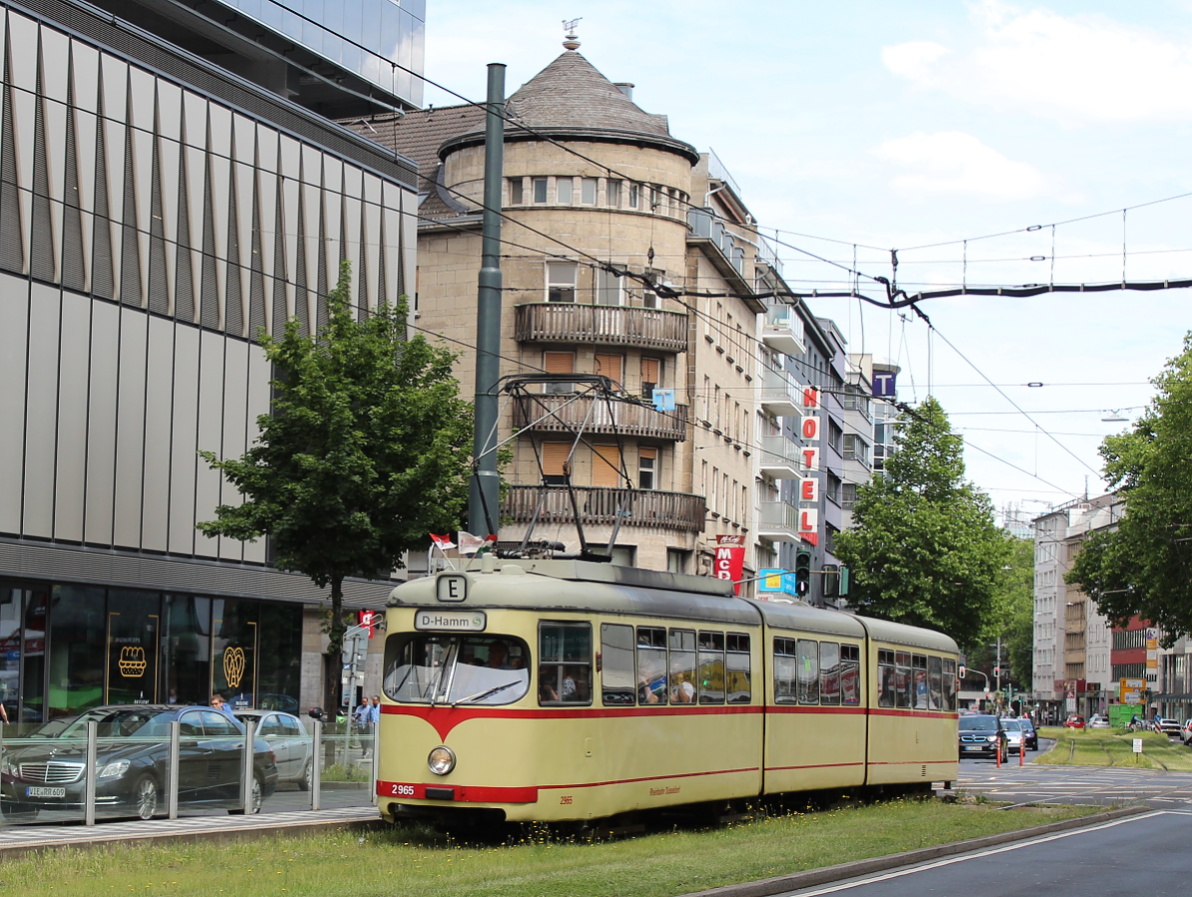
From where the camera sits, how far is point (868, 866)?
1717cm

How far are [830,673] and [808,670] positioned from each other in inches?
39.2

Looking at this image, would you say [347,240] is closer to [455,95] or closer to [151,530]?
[151,530]

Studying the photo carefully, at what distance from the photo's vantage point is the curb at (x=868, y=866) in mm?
14594

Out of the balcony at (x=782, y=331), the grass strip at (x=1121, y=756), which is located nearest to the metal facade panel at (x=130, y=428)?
the grass strip at (x=1121, y=756)

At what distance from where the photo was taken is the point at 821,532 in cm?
9125

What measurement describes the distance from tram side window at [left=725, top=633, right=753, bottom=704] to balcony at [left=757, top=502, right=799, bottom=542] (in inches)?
1863

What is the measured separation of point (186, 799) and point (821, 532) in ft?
238

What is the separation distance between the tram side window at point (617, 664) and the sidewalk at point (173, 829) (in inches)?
125

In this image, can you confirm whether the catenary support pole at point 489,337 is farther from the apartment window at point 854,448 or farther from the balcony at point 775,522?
the apartment window at point 854,448

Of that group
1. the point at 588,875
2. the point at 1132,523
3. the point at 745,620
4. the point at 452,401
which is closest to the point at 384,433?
the point at 452,401

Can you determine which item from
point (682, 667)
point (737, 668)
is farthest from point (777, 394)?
point (682, 667)

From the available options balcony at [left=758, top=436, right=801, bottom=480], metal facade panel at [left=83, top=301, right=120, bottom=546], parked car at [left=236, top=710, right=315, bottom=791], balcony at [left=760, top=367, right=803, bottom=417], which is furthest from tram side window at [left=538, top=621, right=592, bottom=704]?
balcony at [left=760, top=367, right=803, bottom=417]

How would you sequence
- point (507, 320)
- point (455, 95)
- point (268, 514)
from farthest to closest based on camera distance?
point (507, 320), point (268, 514), point (455, 95)

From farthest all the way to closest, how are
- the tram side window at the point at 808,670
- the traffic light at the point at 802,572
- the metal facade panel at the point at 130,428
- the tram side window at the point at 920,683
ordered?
the metal facade panel at the point at 130,428
the traffic light at the point at 802,572
the tram side window at the point at 920,683
the tram side window at the point at 808,670
